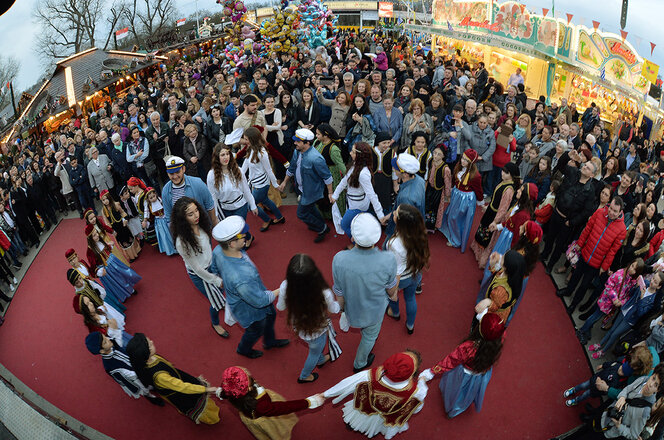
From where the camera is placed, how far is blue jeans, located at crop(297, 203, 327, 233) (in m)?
5.77

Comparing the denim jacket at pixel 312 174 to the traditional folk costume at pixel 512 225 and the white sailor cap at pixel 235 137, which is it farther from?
the traditional folk costume at pixel 512 225

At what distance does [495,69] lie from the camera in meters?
16.6

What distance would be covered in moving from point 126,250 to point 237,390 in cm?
410

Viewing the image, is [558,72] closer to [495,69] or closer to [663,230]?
[495,69]

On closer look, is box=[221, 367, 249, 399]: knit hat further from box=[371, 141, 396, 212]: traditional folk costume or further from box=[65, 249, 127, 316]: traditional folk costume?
box=[371, 141, 396, 212]: traditional folk costume

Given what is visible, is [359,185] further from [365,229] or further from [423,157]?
[365,229]

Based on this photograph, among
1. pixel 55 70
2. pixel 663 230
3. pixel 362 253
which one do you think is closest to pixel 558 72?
pixel 663 230

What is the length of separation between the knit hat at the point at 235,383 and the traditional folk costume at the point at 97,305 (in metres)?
1.67

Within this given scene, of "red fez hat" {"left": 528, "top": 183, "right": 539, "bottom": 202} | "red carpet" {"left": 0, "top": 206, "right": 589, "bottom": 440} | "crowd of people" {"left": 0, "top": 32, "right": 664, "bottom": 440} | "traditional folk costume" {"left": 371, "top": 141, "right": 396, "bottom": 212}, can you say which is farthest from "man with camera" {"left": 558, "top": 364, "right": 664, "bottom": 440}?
"traditional folk costume" {"left": 371, "top": 141, "right": 396, "bottom": 212}

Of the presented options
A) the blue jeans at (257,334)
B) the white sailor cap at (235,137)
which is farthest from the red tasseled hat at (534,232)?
the white sailor cap at (235,137)

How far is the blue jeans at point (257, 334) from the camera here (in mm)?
3870

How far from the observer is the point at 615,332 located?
412 cm

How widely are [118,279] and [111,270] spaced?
0.17 meters

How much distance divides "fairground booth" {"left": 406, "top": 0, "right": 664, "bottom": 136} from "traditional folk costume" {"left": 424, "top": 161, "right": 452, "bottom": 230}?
6385mm
